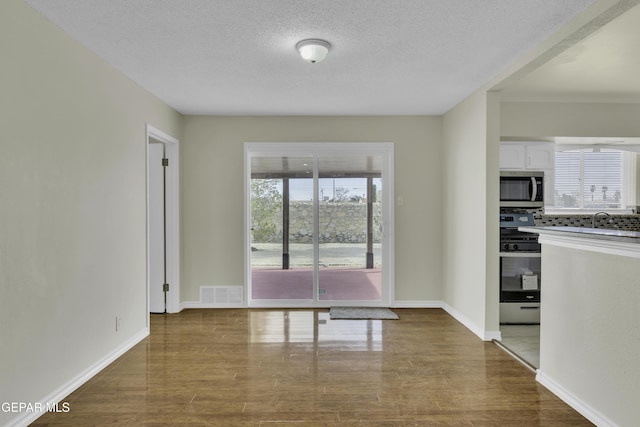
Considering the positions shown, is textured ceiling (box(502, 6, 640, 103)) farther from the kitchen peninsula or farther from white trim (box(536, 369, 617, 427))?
white trim (box(536, 369, 617, 427))

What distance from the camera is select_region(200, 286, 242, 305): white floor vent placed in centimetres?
508

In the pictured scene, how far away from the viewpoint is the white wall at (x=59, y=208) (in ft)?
7.21

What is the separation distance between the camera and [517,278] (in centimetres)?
438

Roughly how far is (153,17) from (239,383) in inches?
100

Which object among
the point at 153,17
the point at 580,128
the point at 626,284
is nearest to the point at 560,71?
the point at 580,128

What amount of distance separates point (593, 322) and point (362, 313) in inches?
106

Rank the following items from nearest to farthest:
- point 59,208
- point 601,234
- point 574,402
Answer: point 601,234, point 574,402, point 59,208

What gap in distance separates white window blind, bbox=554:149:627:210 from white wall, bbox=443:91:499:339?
1.46 meters

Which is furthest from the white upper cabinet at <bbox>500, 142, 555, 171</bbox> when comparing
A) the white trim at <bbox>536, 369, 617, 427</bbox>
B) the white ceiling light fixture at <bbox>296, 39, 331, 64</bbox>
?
the white ceiling light fixture at <bbox>296, 39, 331, 64</bbox>

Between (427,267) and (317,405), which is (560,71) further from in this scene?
(317,405)

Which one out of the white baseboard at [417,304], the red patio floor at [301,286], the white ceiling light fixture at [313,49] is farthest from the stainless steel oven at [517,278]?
the white ceiling light fixture at [313,49]

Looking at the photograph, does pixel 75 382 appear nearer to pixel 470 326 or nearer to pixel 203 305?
pixel 203 305

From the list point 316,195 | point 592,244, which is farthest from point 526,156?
point 316,195

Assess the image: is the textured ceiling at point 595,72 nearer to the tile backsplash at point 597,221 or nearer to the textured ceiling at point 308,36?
the textured ceiling at point 308,36
